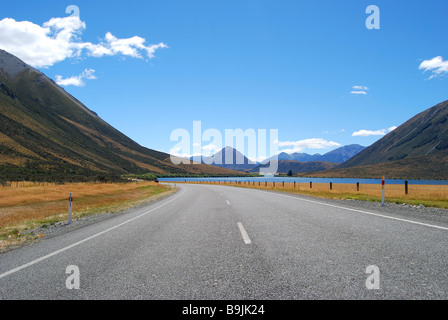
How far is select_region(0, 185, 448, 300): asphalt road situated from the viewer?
12.2 ft

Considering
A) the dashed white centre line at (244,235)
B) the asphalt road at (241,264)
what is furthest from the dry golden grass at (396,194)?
the dashed white centre line at (244,235)

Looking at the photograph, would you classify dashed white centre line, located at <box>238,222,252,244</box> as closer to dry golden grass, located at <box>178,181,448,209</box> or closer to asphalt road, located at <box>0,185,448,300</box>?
asphalt road, located at <box>0,185,448,300</box>

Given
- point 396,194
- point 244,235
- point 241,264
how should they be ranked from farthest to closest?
1. point 396,194
2. point 244,235
3. point 241,264

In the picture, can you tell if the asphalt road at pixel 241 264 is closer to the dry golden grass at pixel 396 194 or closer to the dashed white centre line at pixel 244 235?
the dashed white centre line at pixel 244 235

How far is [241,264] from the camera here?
484 cm

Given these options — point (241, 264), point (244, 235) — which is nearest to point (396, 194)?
point (244, 235)

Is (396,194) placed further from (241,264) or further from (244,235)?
(241,264)

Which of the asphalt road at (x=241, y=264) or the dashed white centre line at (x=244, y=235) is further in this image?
the dashed white centre line at (x=244, y=235)

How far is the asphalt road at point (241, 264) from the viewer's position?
12.2ft

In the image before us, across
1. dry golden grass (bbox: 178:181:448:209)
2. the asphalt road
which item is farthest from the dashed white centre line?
dry golden grass (bbox: 178:181:448:209)

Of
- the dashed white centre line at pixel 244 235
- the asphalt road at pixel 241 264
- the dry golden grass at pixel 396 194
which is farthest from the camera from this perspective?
the dry golden grass at pixel 396 194

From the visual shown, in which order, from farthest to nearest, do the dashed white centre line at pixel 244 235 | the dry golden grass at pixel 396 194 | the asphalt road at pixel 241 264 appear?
the dry golden grass at pixel 396 194
the dashed white centre line at pixel 244 235
the asphalt road at pixel 241 264
